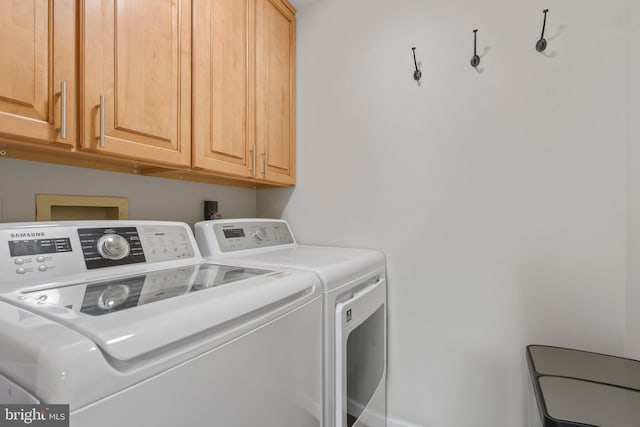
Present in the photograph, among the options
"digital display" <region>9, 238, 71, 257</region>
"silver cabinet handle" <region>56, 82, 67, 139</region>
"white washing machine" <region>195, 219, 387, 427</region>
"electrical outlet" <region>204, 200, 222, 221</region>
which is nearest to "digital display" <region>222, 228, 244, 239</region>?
"white washing machine" <region>195, 219, 387, 427</region>

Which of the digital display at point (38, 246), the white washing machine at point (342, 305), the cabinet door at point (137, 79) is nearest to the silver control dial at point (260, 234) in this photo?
the white washing machine at point (342, 305)

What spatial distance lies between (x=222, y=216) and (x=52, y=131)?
970mm

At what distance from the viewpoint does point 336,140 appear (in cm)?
166

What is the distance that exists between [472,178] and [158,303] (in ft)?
4.27

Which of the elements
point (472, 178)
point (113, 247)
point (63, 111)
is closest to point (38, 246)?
point (113, 247)

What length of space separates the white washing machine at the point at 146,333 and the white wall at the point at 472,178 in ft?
2.50

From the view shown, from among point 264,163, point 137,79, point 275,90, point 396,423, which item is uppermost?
point 275,90

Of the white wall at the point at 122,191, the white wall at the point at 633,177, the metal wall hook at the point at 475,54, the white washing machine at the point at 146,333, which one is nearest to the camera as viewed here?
the white washing machine at the point at 146,333

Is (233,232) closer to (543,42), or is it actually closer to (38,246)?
(38,246)

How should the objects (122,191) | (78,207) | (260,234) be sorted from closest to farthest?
(78,207) → (122,191) → (260,234)

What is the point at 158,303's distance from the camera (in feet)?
1.91

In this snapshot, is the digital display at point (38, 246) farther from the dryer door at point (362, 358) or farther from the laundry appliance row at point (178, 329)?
the dryer door at point (362, 358)

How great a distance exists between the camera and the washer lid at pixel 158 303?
0.46 meters

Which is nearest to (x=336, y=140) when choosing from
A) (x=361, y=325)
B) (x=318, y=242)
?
(x=318, y=242)
